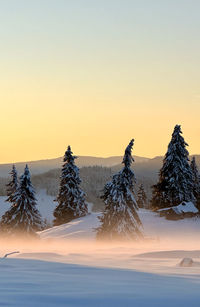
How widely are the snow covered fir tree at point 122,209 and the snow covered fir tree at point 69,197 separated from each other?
15287mm

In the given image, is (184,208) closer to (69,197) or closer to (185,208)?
(185,208)

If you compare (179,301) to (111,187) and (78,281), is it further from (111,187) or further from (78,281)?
(111,187)

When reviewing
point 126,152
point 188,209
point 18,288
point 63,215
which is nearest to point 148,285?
point 18,288

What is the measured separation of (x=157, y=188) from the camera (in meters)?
40.5

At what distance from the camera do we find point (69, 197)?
1844 inches

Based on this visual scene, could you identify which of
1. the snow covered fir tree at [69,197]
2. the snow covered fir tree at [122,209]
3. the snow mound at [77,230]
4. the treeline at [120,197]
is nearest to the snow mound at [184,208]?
the treeline at [120,197]

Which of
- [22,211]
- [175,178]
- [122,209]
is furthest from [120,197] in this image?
[22,211]

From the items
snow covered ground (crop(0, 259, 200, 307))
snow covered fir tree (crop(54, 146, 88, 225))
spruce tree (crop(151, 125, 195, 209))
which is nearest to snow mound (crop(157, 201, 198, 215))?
spruce tree (crop(151, 125, 195, 209))

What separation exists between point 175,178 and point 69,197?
12.6 metres

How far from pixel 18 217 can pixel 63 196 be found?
9.80 metres

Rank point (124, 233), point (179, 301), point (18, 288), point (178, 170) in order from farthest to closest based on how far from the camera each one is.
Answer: point (178, 170), point (124, 233), point (18, 288), point (179, 301)

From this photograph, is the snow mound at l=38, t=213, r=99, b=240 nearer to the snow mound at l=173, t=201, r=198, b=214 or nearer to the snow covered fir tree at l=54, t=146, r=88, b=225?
the snow mound at l=173, t=201, r=198, b=214

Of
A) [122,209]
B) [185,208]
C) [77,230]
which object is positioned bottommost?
[77,230]

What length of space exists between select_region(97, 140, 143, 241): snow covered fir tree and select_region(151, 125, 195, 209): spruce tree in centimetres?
875
